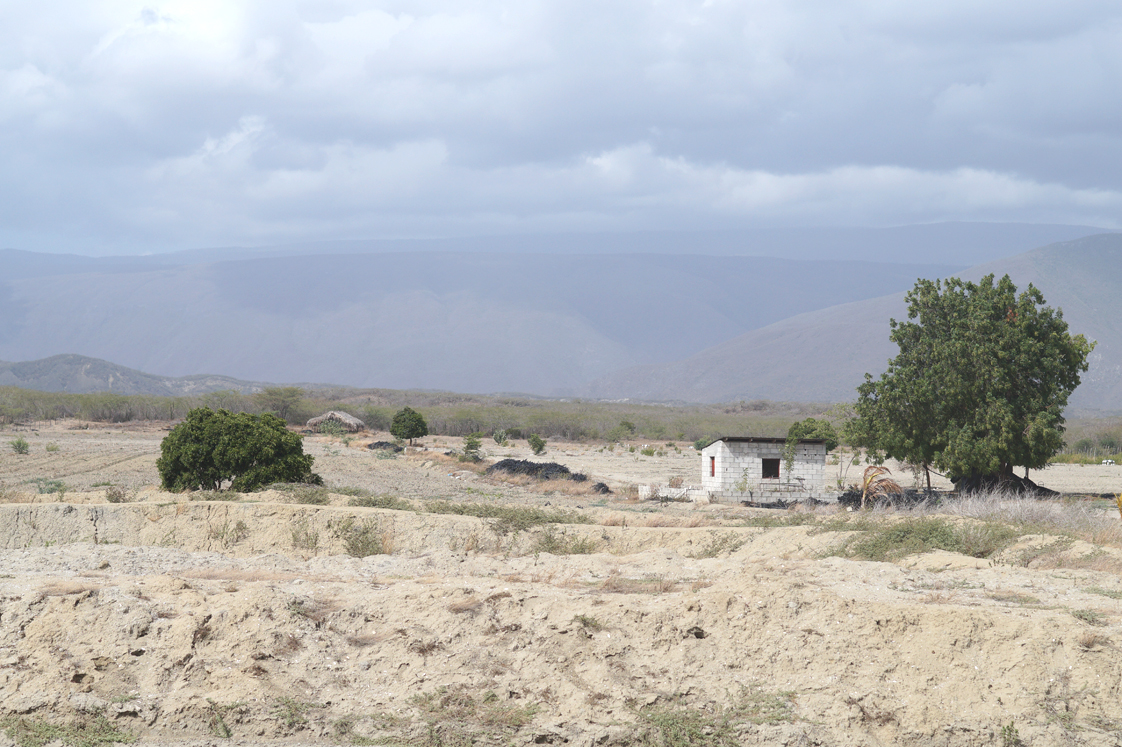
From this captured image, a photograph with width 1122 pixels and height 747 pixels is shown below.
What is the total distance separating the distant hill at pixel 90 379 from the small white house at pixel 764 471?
14482 cm

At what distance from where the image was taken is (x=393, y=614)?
935cm

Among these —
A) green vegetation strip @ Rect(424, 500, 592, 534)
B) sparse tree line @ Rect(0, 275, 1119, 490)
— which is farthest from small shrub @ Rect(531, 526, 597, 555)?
sparse tree line @ Rect(0, 275, 1119, 490)

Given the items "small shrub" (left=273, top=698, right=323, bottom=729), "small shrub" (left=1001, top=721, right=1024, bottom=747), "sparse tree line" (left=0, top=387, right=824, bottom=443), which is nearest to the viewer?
"small shrub" (left=1001, top=721, right=1024, bottom=747)

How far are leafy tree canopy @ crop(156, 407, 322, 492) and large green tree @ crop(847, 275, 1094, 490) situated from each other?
15822mm

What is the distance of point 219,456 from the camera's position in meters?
20.2

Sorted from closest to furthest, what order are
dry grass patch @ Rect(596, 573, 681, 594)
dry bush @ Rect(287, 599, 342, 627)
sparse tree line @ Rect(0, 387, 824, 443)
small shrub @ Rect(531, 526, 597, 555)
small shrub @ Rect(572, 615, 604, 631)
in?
small shrub @ Rect(572, 615, 604, 631) < dry bush @ Rect(287, 599, 342, 627) < dry grass patch @ Rect(596, 573, 681, 594) < small shrub @ Rect(531, 526, 597, 555) < sparse tree line @ Rect(0, 387, 824, 443)

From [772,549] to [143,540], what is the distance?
983 centimetres

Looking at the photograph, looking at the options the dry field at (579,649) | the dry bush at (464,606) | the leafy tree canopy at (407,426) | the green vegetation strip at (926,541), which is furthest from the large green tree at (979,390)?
the leafy tree canopy at (407,426)

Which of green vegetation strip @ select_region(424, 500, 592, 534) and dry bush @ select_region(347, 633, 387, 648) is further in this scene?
green vegetation strip @ select_region(424, 500, 592, 534)

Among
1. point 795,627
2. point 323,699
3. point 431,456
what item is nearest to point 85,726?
point 323,699

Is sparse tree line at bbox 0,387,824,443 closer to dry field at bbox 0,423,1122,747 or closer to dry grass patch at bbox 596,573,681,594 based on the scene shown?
dry field at bbox 0,423,1122,747

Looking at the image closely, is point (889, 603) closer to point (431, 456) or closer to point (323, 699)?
point (323, 699)

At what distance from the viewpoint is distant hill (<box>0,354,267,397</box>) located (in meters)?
163

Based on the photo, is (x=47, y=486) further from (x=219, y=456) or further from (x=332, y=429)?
(x=332, y=429)
